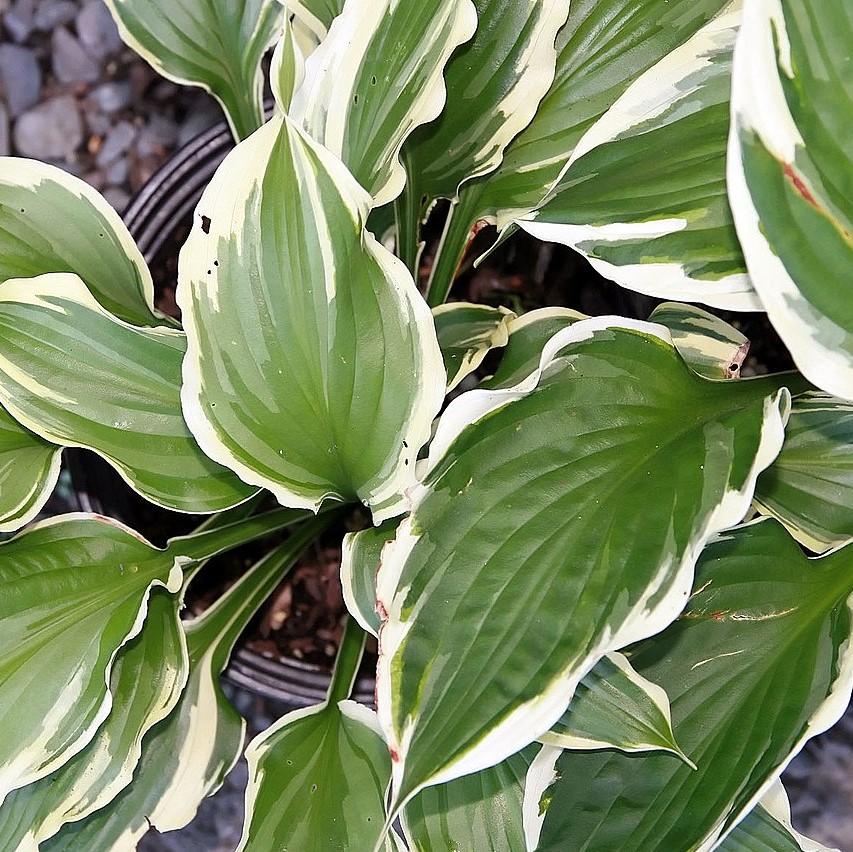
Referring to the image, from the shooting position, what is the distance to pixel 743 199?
0.32 meters

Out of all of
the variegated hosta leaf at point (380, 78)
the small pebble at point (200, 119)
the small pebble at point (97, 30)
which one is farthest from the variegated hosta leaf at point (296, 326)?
the small pebble at point (97, 30)

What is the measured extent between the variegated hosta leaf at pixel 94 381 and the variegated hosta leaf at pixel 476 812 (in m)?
0.24

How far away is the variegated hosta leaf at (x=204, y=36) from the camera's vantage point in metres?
0.60

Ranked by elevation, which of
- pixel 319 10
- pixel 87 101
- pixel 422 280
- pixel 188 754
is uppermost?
pixel 319 10

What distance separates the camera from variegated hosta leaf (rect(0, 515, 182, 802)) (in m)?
0.48

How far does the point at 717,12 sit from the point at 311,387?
0.32m

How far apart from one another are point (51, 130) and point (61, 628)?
62 centimetres

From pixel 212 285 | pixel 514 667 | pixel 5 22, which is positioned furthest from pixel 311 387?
pixel 5 22

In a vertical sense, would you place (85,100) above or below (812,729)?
above

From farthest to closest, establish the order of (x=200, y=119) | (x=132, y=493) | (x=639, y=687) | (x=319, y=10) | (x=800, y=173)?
(x=200, y=119), (x=132, y=493), (x=319, y=10), (x=639, y=687), (x=800, y=173)

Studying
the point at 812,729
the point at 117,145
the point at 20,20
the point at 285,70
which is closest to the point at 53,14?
the point at 20,20

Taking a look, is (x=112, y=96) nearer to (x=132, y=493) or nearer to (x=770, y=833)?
(x=132, y=493)

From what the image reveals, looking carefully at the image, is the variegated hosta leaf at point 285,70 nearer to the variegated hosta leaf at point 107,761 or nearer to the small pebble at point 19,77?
the variegated hosta leaf at point 107,761

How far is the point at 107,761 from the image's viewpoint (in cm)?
52
